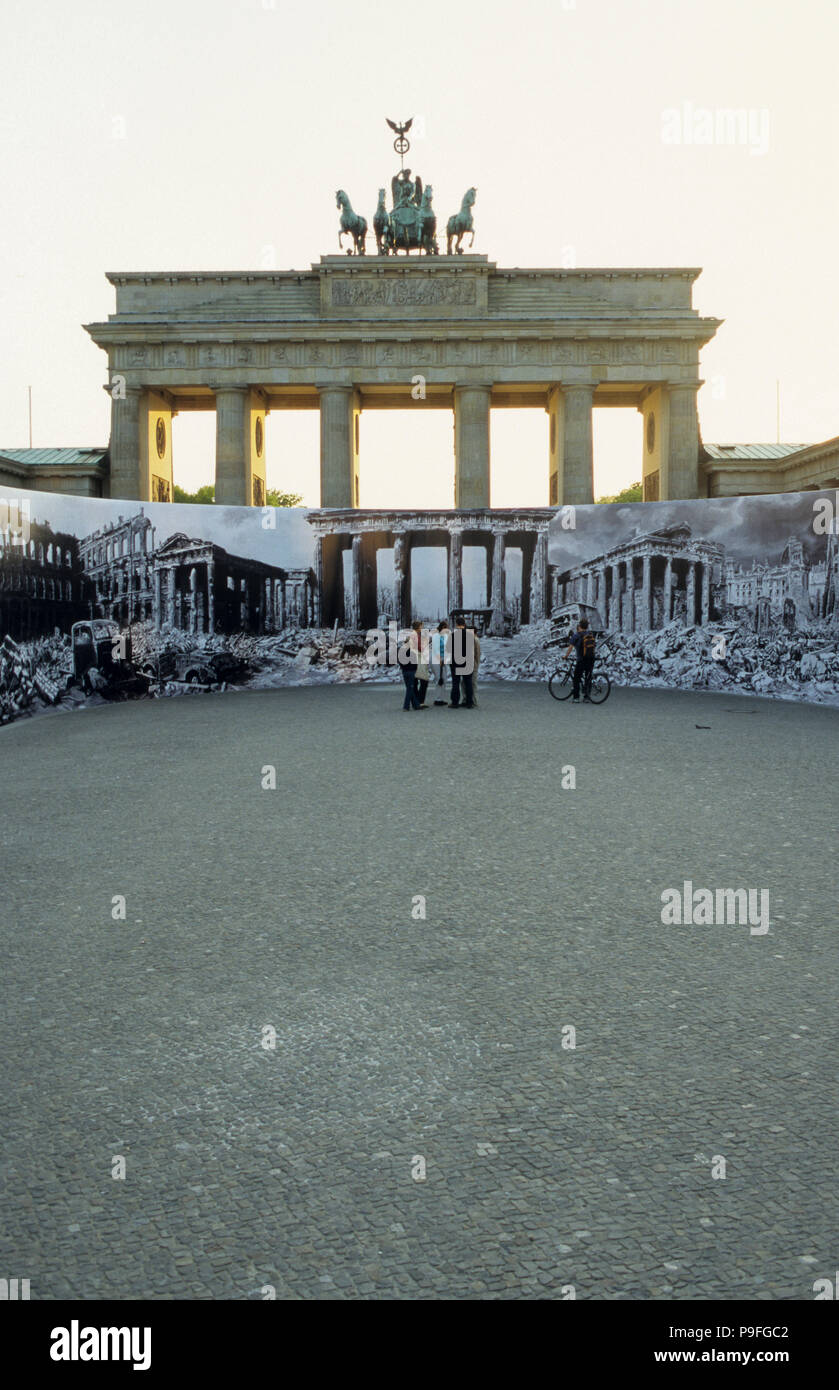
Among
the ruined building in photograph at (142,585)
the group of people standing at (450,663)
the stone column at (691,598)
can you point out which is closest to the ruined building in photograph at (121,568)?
the ruined building in photograph at (142,585)

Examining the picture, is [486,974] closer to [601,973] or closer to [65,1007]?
[601,973]

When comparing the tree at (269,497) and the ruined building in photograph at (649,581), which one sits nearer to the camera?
the ruined building in photograph at (649,581)

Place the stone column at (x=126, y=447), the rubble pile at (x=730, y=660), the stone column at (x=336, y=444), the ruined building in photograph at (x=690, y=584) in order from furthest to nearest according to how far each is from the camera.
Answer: the stone column at (x=336, y=444) → the stone column at (x=126, y=447) → the ruined building in photograph at (x=690, y=584) → the rubble pile at (x=730, y=660)

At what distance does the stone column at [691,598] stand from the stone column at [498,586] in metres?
5.31

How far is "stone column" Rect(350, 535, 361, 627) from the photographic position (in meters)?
32.8

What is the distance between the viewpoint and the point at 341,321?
56.2 meters

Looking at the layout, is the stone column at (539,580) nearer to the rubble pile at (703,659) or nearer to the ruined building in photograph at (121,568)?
the rubble pile at (703,659)

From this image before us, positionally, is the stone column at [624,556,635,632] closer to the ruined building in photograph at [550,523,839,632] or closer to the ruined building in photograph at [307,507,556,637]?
the ruined building in photograph at [550,523,839,632]

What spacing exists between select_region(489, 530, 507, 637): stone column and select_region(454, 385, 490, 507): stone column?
24443 mm

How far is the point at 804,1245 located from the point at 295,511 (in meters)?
30.3

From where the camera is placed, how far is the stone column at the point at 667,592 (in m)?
30.5

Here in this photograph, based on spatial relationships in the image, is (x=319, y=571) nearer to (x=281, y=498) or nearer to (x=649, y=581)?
(x=649, y=581)

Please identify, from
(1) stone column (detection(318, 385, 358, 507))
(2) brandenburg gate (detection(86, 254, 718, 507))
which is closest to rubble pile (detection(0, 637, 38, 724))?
(2) brandenburg gate (detection(86, 254, 718, 507))
